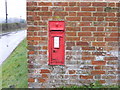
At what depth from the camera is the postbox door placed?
3176 mm

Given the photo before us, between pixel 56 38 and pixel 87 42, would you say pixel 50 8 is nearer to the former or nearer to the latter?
pixel 56 38

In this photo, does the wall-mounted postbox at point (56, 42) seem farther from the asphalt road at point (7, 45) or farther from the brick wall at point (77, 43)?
the asphalt road at point (7, 45)

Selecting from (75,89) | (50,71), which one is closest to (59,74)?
(50,71)

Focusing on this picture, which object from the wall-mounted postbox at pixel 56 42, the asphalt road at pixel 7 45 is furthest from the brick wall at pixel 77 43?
the asphalt road at pixel 7 45

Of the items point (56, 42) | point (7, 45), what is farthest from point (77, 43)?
point (7, 45)

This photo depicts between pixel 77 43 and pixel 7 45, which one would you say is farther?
pixel 7 45

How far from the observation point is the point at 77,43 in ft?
10.5

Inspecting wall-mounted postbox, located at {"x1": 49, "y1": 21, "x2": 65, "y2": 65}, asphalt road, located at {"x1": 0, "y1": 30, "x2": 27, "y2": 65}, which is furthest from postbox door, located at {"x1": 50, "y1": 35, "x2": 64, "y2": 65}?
asphalt road, located at {"x1": 0, "y1": 30, "x2": 27, "y2": 65}

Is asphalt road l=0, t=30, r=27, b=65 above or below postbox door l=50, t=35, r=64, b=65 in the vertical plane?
below

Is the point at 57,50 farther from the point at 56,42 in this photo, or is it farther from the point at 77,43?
the point at 77,43

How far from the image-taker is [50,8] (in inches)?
125

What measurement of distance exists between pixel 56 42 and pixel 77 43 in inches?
13.4

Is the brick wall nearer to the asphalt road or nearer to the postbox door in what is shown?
the postbox door

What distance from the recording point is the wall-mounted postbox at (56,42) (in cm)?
317
